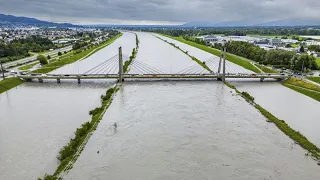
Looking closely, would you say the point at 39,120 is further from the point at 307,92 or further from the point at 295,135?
the point at 307,92

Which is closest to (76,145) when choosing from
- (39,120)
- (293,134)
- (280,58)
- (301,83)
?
(39,120)

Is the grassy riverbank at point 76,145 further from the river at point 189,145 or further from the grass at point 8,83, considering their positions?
the grass at point 8,83

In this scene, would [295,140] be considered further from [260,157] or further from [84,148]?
[84,148]

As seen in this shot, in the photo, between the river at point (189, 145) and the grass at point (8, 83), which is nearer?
the river at point (189, 145)

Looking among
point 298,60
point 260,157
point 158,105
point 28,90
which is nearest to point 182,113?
point 158,105

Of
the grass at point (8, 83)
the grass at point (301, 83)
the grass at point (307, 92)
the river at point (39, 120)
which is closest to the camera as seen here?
the river at point (39, 120)

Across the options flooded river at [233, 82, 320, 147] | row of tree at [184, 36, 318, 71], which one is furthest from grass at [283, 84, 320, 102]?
row of tree at [184, 36, 318, 71]

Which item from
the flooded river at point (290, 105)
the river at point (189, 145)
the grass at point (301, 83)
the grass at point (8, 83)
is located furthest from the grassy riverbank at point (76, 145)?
the grass at point (301, 83)
